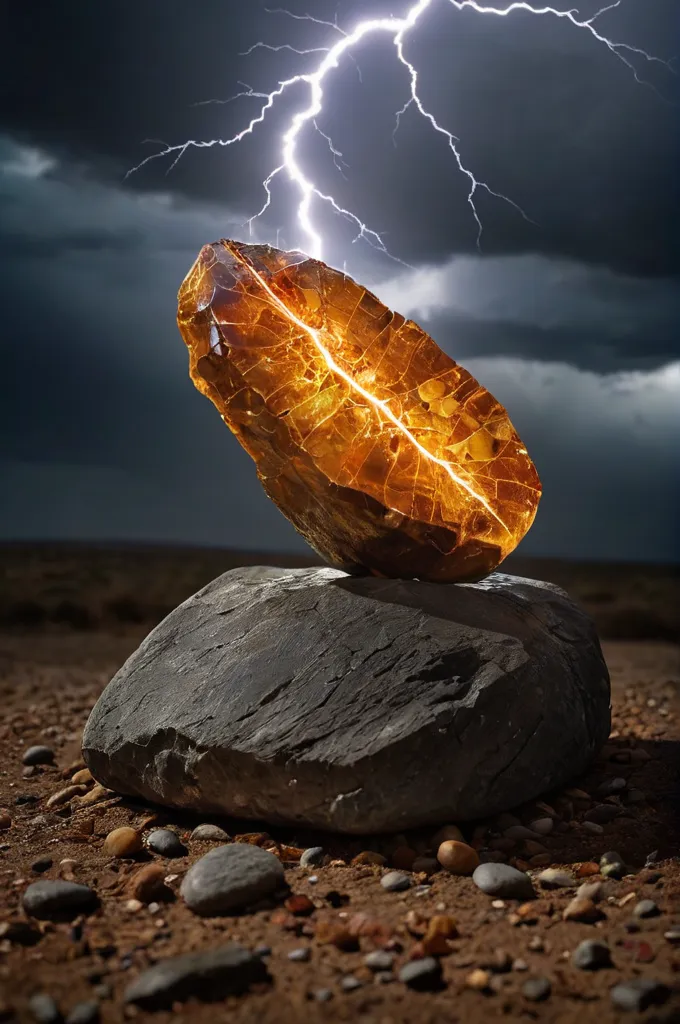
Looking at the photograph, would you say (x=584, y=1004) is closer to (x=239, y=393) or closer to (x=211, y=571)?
(x=239, y=393)

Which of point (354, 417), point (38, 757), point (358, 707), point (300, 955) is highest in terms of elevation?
point (354, 417)

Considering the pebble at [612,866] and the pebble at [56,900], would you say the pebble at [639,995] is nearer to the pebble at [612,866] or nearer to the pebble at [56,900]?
the pebble at [612,866]

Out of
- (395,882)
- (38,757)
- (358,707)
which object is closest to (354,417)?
(358,707)

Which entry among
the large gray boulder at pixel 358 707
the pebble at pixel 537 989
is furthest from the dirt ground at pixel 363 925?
the large gray boulder at pixel 358 707

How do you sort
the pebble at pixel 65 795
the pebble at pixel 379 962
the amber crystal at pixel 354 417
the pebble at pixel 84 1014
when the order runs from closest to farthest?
the pebble at pixel 84 1014, the pebble at pixel 379 962, the amber crystal at pixel 354 417, the pebble at pixel 65 795

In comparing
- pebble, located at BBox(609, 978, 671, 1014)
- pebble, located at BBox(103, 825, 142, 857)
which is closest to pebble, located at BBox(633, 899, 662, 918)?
pebble, located at BBox(609, 978, 671, 1014)

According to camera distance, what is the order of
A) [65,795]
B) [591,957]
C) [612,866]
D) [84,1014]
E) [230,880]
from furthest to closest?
[65,795], [612,866], [230,880], [591,957], [84,1014]

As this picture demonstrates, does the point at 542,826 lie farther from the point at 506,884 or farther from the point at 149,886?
the point at 149,886

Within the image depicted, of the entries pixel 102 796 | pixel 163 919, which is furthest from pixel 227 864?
pixel 102 796
